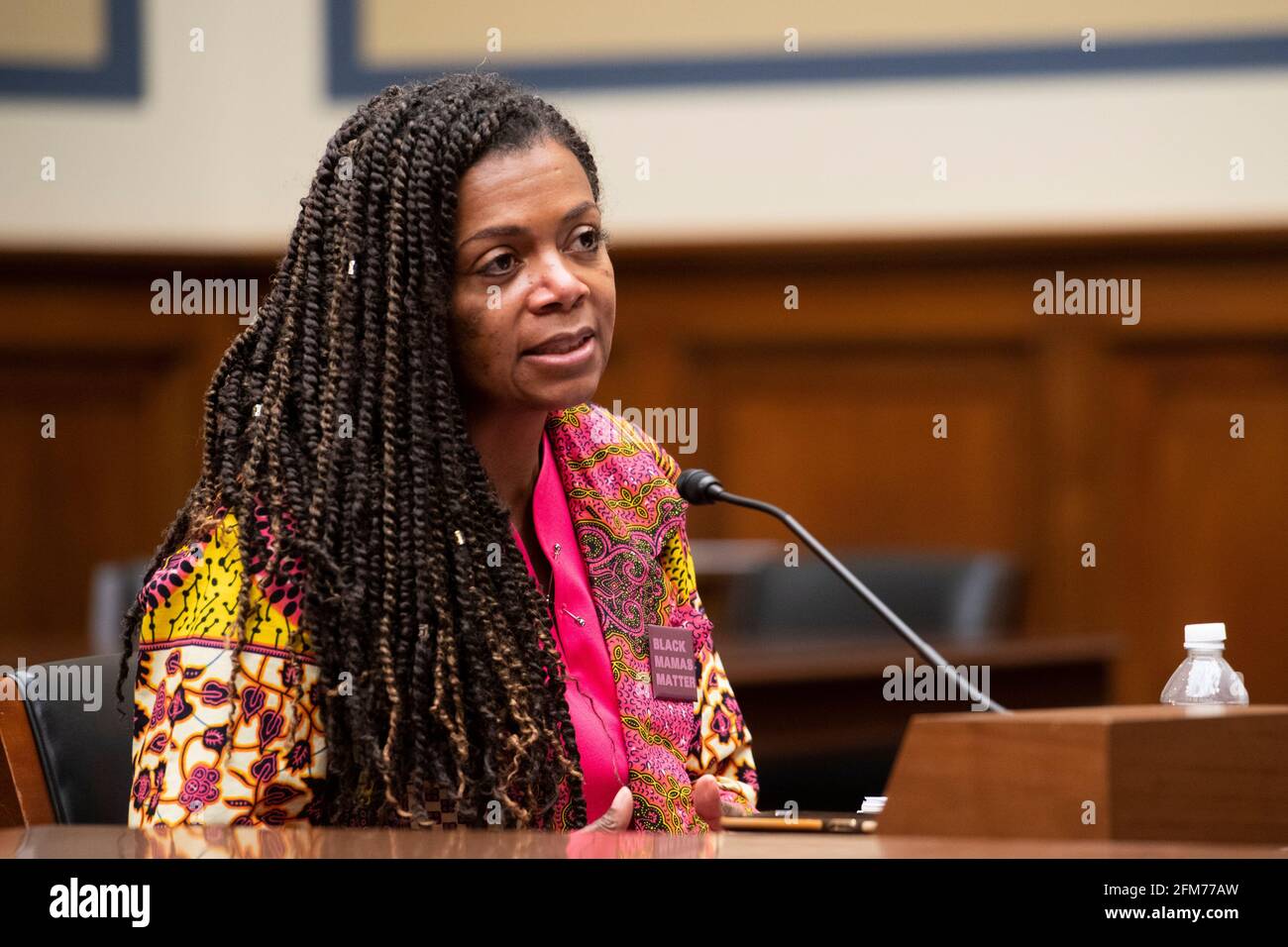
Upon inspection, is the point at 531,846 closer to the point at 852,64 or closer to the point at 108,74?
the point at 852,64

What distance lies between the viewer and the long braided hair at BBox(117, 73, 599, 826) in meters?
1.68

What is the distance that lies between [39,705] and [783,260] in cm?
312

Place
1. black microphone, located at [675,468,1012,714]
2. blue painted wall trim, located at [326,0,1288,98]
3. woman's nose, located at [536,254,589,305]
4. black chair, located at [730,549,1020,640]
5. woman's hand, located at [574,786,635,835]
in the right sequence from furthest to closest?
blue painted wall trim, located at [326,0,1288,98], black chair, located at [730,549,1020,640], black microphone, located at [675,468,1012,714], woman's nose, located at [536,254,589,305], woman's hand, located at [574,786,635,835]

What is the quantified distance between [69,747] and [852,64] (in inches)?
129

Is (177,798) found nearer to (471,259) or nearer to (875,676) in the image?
(471,259)

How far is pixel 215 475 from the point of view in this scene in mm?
1773

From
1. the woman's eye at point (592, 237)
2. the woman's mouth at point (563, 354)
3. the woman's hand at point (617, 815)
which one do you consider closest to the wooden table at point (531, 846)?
the woman's hand at point (617, 815)

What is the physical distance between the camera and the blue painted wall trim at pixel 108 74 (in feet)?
15.2

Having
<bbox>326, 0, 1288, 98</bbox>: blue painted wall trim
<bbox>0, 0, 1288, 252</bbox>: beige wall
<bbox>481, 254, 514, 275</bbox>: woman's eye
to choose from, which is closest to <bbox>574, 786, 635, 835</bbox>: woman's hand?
<bbox>481, 254, 514, 275</bbox>: woman's eye

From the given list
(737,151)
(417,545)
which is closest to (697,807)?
(417,545)

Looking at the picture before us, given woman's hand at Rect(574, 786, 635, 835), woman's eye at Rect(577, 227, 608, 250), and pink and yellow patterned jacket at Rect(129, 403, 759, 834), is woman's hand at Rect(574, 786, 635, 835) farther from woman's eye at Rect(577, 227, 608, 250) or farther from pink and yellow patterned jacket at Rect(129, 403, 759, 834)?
woman's eye at Rect(577, 227, 608, 250)

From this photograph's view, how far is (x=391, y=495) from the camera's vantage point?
1747 millimetres

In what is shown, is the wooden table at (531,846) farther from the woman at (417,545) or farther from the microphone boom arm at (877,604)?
the microphone boom arm at (877,604)

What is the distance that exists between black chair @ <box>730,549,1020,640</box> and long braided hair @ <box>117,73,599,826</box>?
174 centimetres
